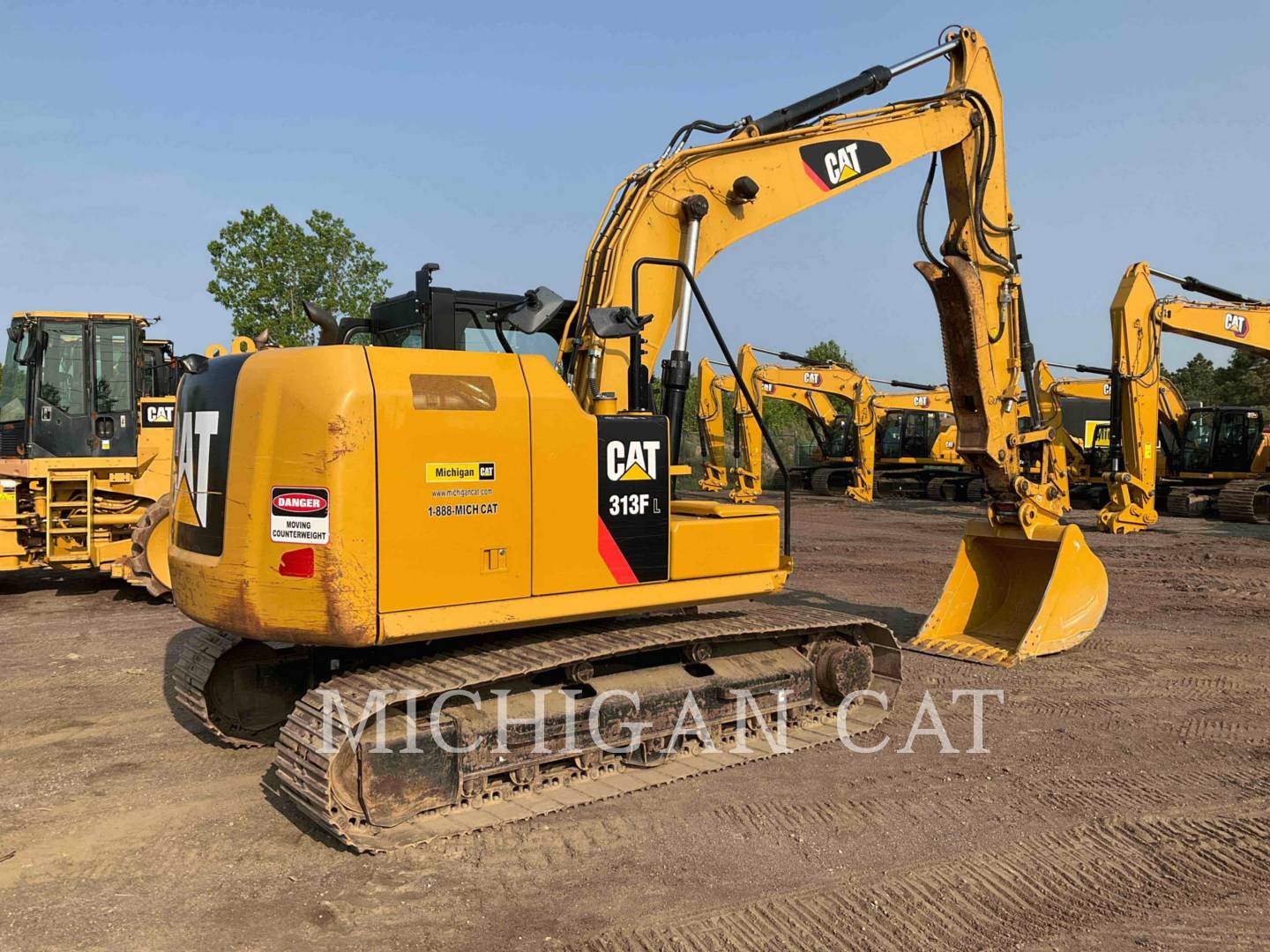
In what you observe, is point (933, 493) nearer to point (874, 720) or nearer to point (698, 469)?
point (698, 469)

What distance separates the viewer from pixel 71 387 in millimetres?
11227

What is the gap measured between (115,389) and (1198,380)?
53468 millimetres

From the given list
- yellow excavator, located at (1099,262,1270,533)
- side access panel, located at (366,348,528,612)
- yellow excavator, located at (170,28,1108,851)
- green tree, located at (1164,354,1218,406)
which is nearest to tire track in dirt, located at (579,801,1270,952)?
yellow excavator, located at (170,28,1108,851)

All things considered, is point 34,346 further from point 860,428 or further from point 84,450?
point 860,428

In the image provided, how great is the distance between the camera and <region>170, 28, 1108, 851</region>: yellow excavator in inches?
171

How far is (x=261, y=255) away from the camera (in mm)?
→ 24766

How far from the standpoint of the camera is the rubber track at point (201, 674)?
557 centimetres

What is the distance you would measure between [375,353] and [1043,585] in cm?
605

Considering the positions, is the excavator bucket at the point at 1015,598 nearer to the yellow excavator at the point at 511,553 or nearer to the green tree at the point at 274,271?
the yellow excavator at the point at 511,553

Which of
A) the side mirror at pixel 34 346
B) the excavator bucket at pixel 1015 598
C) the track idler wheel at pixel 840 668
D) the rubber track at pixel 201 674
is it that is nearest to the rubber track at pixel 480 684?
the track idler wheel at pixel 840 668

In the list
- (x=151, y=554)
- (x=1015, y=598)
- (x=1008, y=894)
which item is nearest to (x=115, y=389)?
(x=151, y=554)

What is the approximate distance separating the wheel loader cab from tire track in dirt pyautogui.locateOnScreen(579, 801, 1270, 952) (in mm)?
9911

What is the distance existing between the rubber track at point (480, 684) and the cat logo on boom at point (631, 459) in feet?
2.81

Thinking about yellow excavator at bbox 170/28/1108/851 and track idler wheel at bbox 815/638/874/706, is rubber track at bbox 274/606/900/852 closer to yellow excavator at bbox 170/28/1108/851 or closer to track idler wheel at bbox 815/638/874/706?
yellow excavator at bbox 170/28/1108/851
